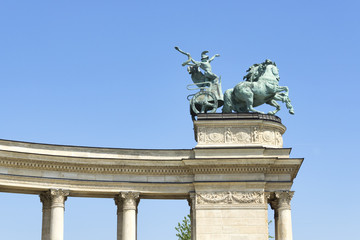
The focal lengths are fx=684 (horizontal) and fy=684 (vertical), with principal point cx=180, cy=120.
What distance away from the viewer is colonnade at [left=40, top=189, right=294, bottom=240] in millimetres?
50562

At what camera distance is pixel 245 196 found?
5288cm

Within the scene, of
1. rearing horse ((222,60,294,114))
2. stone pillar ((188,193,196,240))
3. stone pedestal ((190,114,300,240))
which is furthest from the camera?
rearing horse ((222,60,294,114))

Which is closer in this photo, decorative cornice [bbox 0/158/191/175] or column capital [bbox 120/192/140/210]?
decorative cornice [bbox 0/158/191/175]

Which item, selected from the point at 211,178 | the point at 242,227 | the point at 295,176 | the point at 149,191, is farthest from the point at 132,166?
the point at 295,176

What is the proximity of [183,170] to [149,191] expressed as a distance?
3.12m

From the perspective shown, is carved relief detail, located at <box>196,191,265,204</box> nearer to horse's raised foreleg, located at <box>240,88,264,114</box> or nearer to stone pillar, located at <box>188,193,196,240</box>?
stone pillar, located at <box>188,193,196,240</box>

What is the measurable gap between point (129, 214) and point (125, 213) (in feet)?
1.13

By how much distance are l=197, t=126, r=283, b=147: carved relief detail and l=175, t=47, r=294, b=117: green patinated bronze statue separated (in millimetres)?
1970

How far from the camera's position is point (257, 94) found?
185 ft

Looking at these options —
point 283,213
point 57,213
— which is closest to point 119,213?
point 57,213

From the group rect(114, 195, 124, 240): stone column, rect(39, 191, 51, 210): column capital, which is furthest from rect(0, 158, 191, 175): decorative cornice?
rect(114, 195, 124, 240): stone column

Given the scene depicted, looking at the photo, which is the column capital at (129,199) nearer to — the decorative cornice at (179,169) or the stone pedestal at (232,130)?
the decorative cornice at (179,169)

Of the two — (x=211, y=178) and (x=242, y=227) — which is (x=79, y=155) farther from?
A: (x=242, y=227)

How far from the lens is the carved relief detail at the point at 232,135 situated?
178 ft
